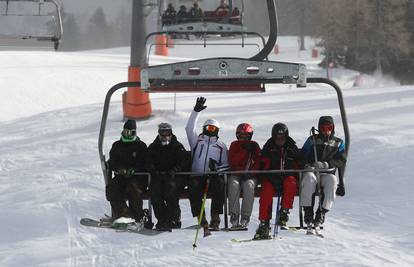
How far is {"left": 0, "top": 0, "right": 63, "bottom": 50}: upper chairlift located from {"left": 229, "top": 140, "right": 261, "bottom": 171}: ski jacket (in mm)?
4018

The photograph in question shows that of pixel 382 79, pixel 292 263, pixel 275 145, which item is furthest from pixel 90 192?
pixel 382 79

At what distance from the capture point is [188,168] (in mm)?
7211

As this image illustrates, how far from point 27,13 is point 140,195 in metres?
4.85

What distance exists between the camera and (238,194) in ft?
23.1

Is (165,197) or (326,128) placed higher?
(326,128)

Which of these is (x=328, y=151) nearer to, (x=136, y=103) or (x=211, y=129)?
(x=211, y=129)

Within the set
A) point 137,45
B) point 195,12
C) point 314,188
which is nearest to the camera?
point 314,188

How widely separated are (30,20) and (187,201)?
3776 mm

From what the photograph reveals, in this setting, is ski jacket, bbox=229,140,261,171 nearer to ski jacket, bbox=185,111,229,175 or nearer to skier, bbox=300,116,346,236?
ski jacket, bbox=185,111,229,175

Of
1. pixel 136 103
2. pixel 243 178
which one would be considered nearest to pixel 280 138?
pixel 243 178

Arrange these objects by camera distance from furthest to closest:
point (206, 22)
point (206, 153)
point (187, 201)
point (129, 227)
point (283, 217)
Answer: point (187, 201) → point (206, 22) → point (206, 153) → point (283, 217) → point (129, 227)

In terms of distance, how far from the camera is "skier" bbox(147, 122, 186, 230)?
273 inches

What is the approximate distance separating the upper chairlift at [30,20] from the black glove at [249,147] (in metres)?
4.11

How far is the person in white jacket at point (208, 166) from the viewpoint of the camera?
23.2 feet
